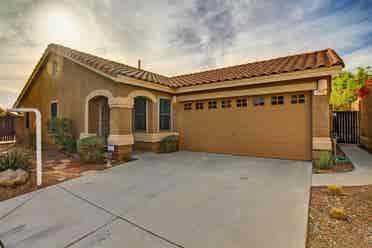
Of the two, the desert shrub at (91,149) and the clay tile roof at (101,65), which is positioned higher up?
the clay tile roof at (101,65)

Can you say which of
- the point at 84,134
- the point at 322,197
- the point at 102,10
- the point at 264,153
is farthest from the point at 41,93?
the point at 322,197

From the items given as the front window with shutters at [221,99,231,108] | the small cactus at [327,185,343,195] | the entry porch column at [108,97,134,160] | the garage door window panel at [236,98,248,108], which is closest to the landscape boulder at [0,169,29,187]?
the entry porch column at [108,97,134,160]

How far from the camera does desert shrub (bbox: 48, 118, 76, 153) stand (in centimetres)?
944

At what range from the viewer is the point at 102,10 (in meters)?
8.16

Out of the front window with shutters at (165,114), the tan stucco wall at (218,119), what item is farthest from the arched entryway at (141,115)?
the front window with shutters at (165,114)

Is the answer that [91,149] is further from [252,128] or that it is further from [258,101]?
[258,101]

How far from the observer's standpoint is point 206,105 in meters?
9.78

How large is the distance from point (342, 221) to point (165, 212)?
288cm

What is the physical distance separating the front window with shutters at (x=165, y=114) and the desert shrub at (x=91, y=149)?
134 inches

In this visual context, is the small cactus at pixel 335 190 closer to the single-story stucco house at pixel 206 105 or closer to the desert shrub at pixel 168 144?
the single-story stucco house at pixel 206 105

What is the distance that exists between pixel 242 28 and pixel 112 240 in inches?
388

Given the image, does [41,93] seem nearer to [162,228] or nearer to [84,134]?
[84,134]

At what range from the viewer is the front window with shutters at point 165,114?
396 inches

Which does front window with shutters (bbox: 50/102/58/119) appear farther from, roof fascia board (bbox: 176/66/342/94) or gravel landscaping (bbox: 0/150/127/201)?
roof fascia board (bbox: 176/66/342/94)
